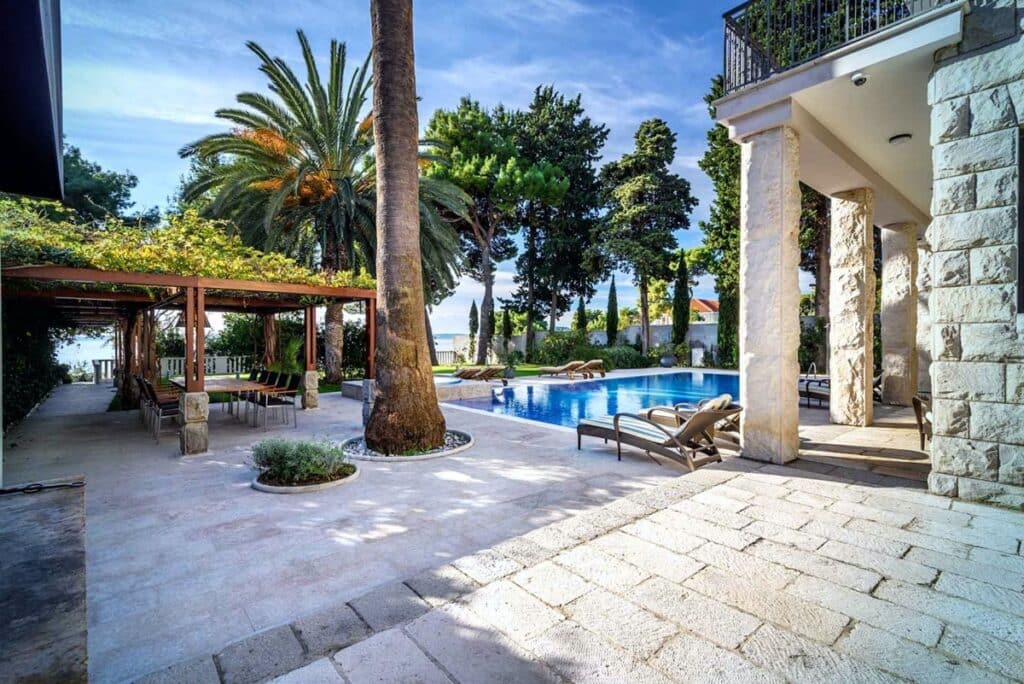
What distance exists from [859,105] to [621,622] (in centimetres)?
616

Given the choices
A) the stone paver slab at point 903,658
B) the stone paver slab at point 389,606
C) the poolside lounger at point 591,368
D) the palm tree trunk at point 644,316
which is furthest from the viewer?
the palm tree trunk at point 644,316

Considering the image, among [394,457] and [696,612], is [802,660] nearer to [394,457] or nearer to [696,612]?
[696,612]

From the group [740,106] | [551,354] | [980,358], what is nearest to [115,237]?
[740,106]

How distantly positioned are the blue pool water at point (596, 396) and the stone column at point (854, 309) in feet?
15.0

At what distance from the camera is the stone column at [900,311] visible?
916 cm

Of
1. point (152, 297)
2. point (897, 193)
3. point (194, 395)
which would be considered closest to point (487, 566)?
point (194, 395)

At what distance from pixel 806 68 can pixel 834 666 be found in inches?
219

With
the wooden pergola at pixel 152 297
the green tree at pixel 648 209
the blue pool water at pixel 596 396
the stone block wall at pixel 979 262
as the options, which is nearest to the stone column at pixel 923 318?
the blue pool water at pixel 596 396

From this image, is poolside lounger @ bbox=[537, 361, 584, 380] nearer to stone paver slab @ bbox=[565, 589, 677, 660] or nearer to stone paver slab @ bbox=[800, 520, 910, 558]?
stone paver slab @ bbox=[800, 520, 910, 558]

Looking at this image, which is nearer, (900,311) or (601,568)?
(601,568)

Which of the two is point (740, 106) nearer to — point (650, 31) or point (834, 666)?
point (834, 666)

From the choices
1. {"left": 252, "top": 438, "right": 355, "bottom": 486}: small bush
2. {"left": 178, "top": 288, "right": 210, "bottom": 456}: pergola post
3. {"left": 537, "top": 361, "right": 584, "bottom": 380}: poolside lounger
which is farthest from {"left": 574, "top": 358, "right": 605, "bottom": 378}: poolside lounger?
{"left": 252, "top": 438, "right": 355, "bottom": 486}: small bush

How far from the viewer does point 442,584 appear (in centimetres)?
289

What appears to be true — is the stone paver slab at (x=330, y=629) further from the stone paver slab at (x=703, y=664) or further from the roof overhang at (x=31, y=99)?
the roof overhang at (x=31, y=99)
